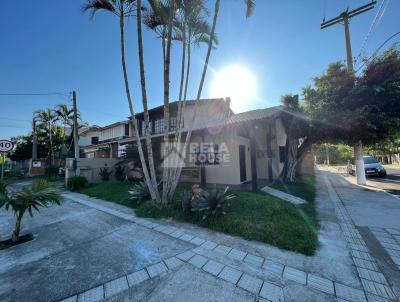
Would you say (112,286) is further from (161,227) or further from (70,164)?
(70,164)

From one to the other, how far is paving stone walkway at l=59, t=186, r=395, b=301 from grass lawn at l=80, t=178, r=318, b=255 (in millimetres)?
607

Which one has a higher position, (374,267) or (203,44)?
(203,44)

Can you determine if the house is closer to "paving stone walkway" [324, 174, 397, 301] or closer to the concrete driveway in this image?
"paving stone walkway" [324, 174, 397, 301]

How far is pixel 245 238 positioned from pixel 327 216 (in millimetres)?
2826

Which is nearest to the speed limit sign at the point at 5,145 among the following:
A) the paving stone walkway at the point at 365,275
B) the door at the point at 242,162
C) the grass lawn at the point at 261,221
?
the grass lawn at the point at 261,221

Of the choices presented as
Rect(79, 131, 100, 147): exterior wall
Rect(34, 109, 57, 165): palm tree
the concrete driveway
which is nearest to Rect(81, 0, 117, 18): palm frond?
the concrete driveway

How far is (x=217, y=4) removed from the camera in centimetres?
511

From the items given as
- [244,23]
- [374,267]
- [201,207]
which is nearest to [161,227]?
[201,207]

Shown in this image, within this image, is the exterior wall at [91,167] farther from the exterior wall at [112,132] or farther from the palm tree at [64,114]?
the palm tree at [64,114]

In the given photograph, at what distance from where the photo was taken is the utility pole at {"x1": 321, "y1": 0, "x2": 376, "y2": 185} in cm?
946

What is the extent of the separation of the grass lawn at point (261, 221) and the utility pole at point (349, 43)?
6.24 metres

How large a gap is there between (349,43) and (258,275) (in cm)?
1357

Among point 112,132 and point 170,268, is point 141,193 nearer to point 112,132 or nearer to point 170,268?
point 170,268

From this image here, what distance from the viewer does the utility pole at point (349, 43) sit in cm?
946
